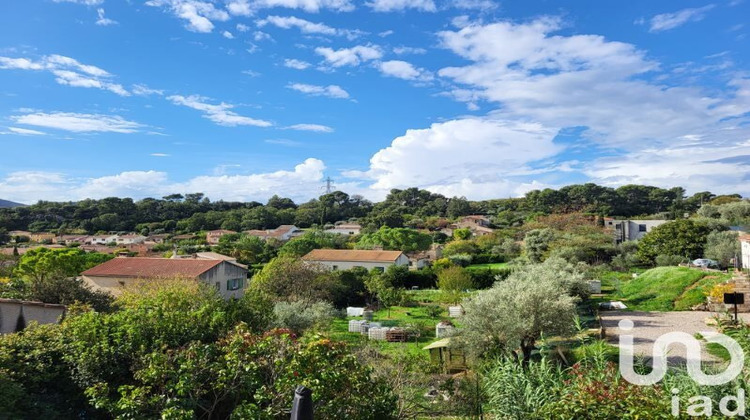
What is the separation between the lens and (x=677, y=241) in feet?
117

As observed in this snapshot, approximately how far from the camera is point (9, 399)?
628 centimetres

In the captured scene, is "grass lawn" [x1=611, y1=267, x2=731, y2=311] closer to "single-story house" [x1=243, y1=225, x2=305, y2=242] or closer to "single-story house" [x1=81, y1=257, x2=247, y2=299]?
"single-story house" [x1=81, y1=257, x2=247, y2=299]

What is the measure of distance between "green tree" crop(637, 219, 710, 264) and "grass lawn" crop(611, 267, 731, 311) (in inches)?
468

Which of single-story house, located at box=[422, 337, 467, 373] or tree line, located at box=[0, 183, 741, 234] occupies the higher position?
tree line, located at box=[0, 183, 741, 234]

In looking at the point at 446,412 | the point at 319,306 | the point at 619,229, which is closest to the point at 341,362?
the point at 446,412

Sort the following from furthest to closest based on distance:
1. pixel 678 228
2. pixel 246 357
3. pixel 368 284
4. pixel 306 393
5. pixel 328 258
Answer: pixel 328 258
pixel 678 228
pixel 368 284
pixel 246 357
pixel 306 393

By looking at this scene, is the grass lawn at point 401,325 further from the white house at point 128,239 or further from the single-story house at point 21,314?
the white house at point 128,239

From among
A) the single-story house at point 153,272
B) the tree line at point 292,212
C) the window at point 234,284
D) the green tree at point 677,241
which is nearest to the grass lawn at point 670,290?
the green tree at point 677,241

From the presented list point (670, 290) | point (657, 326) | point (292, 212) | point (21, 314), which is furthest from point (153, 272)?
point (292, 212)

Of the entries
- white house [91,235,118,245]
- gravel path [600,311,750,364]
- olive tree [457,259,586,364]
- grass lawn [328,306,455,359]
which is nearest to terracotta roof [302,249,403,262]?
grass lawn [328,306,455,359]

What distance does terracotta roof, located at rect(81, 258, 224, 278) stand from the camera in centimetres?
2727

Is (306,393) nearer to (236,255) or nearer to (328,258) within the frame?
(328,258)

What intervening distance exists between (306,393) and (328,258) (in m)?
41.8

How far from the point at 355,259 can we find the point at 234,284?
52.9 ft
